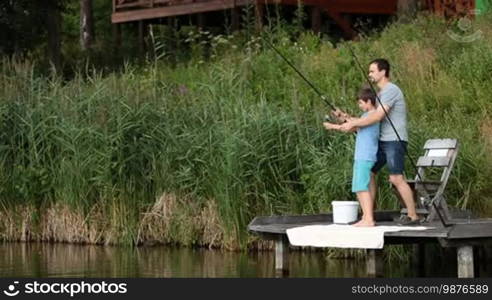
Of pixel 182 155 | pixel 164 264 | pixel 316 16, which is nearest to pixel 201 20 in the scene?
pixel 316 16

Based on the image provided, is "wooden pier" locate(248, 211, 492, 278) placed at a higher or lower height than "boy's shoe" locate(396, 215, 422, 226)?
lower

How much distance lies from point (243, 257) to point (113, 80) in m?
3.75

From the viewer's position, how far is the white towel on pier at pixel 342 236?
11211mm

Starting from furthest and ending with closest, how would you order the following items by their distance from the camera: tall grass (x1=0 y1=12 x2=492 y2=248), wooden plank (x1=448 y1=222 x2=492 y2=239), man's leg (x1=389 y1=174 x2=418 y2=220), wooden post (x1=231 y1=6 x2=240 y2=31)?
wooden post (x1=231 y1=6 x2=240 y2=31), tall grass (x1=0 y1=12 x2=492 y2=248), man's leg (x1=389 y1=174 x2=418 y2=220), wooden plank (x1=448 y1=222 x2=492 y2=239)

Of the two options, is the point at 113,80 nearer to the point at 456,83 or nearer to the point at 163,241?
the point at 163,241

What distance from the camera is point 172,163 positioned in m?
15.3

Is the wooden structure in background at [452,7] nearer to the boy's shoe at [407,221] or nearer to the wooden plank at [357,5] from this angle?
the wooden plank at [357,5]

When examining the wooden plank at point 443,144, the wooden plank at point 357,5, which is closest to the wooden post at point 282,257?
the wooden plank at point 443,144

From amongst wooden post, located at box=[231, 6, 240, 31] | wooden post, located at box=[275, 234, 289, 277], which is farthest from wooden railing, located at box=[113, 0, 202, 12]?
wooden post, located at box=[275, 234, 289, 277]

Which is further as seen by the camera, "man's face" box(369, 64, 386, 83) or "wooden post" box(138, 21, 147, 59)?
"wooden post" box(138, 21, 147, 59)

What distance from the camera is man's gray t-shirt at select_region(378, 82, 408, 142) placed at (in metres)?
11.6

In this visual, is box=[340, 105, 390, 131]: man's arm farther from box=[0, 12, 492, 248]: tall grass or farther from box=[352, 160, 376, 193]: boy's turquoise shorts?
Answer: box=[0, 12, 492, 248]: tall grass

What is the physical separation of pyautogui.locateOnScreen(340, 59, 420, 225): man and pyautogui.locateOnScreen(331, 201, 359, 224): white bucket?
0.99 feet

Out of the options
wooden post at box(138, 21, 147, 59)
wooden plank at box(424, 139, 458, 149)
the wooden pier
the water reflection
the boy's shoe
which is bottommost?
the water reflection
